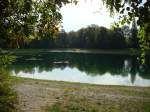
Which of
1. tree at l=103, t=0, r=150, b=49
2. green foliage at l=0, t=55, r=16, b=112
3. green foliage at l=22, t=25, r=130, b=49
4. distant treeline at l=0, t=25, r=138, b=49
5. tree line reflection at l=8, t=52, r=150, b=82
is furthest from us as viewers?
green foliage at l=22, t=25, r=130, b=49

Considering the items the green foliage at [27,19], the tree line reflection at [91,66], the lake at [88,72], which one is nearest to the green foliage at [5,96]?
Answer: the green foliage at [27,19]

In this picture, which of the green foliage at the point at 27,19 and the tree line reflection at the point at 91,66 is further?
the tree line reflection at the point at 91,66

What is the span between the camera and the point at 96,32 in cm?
11100

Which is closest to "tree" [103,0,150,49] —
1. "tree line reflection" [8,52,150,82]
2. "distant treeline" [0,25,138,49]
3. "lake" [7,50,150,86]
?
"lake" [7,50,150,86]

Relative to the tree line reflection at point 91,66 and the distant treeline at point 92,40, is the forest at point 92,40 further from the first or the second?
the tree line reflection at point 91,66

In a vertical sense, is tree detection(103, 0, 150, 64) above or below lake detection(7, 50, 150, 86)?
above

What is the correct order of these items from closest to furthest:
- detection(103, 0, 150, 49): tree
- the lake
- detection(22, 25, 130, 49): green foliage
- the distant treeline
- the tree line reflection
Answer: detection(103, 0, 150, 49): tree → the lake → the tree line reflection → the distant treeline → detection(22, 25, 130, 49): green foliage

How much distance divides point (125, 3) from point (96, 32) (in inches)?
4272

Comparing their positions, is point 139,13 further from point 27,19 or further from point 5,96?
point 5,96

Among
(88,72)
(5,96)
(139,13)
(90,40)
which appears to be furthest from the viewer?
(90,40)

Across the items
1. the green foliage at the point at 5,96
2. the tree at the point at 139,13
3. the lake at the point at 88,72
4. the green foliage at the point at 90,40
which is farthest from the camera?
the green foliage at the point at 90,40

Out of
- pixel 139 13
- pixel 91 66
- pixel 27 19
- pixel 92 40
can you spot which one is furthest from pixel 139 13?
pixel 92 40

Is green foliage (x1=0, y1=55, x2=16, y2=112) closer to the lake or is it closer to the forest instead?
the lake

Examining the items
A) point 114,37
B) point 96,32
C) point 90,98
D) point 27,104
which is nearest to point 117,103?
point 90,98
